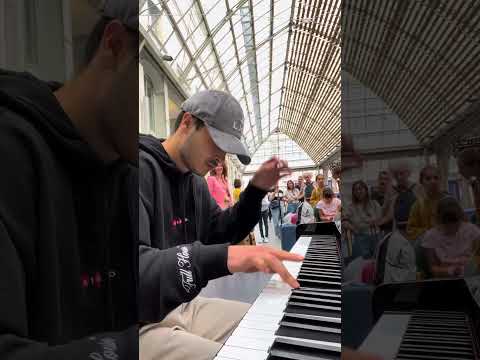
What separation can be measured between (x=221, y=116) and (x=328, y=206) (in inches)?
13.3

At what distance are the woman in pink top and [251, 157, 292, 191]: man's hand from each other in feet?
0.19

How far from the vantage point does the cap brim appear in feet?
1.59

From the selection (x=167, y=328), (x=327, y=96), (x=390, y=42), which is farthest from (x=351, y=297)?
(x=327, y=96)

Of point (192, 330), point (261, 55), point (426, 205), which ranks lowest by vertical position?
point (192, 330)

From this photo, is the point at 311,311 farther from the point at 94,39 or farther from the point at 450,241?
the point at 94,39

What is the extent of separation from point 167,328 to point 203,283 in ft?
0.38

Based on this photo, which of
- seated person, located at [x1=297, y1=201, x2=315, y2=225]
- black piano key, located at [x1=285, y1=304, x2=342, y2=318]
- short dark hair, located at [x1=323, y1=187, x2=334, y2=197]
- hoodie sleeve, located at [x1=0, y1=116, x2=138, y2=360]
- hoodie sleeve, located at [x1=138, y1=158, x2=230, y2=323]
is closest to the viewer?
hoodie sleeve, located at [x1=0, y1=116, x2=138, y2=360]

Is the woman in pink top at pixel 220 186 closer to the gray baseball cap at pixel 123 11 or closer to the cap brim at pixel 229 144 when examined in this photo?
the cap brim at pixel 229 144

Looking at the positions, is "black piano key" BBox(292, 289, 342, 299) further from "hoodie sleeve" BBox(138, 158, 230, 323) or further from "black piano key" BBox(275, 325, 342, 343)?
"hoodie sleeve" BBox(138, 158, 230, 323)

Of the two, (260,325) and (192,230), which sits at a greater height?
(192,230)

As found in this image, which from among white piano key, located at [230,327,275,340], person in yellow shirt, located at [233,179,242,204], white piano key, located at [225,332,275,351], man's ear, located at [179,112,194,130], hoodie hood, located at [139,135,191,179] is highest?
man's ear, located at [179,112,194,130]

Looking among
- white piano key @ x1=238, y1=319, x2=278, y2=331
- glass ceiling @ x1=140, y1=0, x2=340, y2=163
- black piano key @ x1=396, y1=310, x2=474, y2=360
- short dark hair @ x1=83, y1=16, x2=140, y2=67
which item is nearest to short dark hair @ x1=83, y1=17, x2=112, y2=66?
short dark hair @ x1=83, y1=16, x2=140, y2=67

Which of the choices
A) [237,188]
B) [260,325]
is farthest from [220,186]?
[260,325]

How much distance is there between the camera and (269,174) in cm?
55
